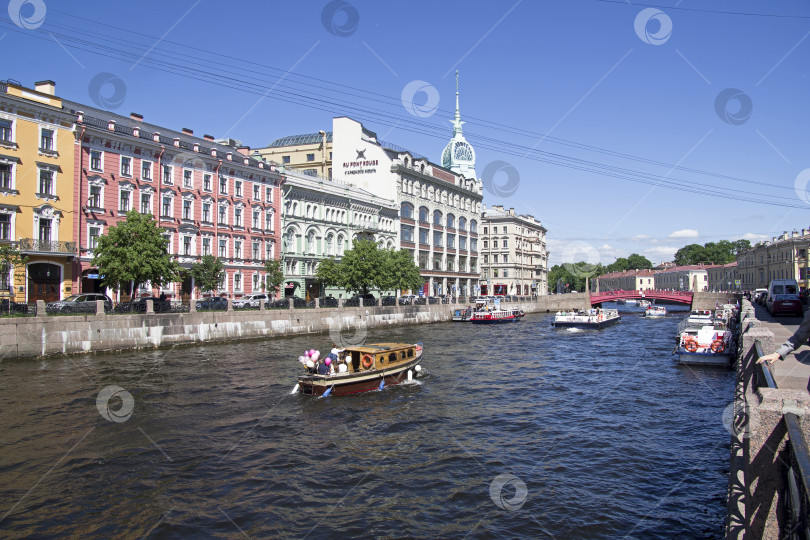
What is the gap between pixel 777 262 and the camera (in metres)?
92.9

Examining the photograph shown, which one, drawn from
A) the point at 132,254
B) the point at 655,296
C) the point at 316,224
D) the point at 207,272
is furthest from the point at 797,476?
the point at 655,296

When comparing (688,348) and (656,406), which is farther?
(688,348)

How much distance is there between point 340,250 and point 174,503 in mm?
51694

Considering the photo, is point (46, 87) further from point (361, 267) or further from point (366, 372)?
point (366, 372)

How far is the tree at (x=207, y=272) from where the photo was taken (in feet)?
140

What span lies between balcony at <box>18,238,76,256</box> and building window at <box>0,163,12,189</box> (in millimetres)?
3151

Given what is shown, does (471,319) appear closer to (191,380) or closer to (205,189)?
(205,189)

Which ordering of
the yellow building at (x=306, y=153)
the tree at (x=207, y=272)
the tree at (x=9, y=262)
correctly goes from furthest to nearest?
the yellow building at (x=306, y=153)
the tree at (x=207, y=272)
the tree at (x=9, y=262)

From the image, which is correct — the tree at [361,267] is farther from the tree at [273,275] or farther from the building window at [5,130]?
the building window at [5,130]

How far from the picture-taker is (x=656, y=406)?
65.4 ft

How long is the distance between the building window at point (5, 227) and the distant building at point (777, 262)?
76.3 metres

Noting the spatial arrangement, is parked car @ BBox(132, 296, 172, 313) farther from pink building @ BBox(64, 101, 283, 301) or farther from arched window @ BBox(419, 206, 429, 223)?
arched window @ BBox(419, 206, 429, 223)

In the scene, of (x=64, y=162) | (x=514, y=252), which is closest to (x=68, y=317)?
(x=64, y=162)

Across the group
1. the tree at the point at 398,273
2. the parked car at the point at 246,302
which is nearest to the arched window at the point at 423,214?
the tree at the point at 398,273
